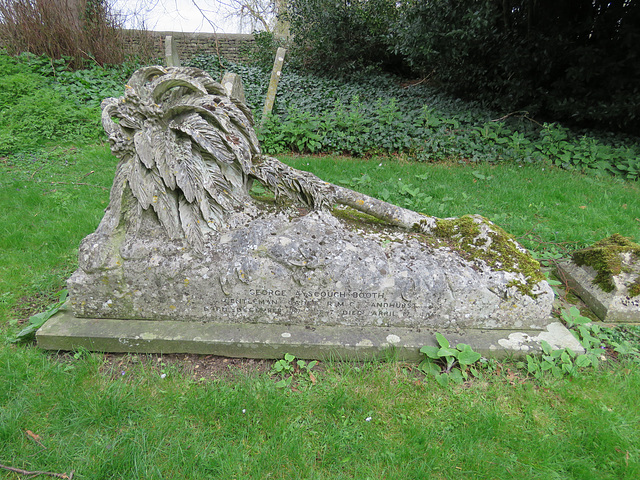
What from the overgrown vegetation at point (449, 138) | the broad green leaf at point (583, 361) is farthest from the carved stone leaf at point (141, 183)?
the overgrown vegetation at point (449, 138)

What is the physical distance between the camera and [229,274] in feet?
8.98

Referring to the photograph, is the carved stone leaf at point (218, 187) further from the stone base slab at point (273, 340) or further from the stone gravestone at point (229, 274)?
the stone base slab at point (273, 340)

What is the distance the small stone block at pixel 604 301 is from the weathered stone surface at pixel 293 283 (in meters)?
0.65

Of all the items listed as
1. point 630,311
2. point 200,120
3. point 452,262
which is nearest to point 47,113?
point 200,120

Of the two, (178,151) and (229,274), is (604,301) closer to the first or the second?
(229,274)

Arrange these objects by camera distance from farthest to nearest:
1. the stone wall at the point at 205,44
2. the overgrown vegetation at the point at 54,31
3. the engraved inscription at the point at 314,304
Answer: the stone wall at the point at 205,44
the overgrown vegetation at the point at 54,31
the engraved inscription at the point at 314,304

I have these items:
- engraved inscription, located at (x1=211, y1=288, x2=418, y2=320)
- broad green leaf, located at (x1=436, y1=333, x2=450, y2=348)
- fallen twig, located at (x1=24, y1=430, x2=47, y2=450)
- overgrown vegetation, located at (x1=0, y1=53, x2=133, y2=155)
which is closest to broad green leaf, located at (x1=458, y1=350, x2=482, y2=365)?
broad green leaf, located at (x1=436, y1=333, x2=450, y2=348)

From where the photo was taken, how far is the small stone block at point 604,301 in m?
3.02

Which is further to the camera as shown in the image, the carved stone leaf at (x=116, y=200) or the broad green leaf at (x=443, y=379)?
the carved stone leaf at (x=116, y=200)

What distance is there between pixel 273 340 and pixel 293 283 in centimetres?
41

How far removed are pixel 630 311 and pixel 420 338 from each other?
5.54 feet

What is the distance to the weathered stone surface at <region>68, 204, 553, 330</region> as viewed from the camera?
273cm

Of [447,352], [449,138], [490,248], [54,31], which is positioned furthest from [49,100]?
[447,352]

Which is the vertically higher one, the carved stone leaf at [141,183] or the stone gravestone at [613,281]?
the carved stone leaf at [141,183]
